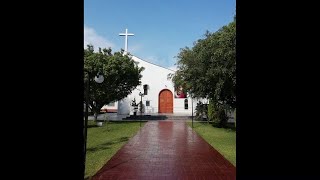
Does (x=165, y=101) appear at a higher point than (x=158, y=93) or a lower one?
lower

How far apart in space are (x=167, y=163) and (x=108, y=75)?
15.4 m

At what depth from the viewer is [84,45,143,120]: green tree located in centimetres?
2409

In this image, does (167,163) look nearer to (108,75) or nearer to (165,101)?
(108,75)

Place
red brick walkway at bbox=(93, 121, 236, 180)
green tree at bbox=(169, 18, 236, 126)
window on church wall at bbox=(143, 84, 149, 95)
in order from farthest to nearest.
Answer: window on church wall at bbox=(143, 84, 149, 95), green tree at bbox=(169, 18, 236, 126), red brick walkway at bbox=(93, 121, 236, 180)

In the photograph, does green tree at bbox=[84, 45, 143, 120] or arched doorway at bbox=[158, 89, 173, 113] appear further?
arched doorway at bbox=[158, 89, 173, 113]

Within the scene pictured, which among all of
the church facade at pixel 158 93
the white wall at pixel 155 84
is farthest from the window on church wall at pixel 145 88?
the white wall at pixel 155 84

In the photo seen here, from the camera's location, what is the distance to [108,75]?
79.5ft

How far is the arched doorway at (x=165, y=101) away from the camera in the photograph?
35.7 m

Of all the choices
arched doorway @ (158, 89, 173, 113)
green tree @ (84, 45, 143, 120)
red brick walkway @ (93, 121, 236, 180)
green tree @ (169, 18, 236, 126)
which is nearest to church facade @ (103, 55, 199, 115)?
arched doorway @ (158, 89, 173, 113)

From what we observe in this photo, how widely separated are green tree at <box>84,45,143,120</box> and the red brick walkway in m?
11.3

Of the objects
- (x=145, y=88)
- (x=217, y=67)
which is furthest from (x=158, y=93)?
(x=217, y=67)

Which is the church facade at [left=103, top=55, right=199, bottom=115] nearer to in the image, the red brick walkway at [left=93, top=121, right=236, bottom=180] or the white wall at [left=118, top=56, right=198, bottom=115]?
the white wall at [left=118, top=56, right=198, bottom=115]
